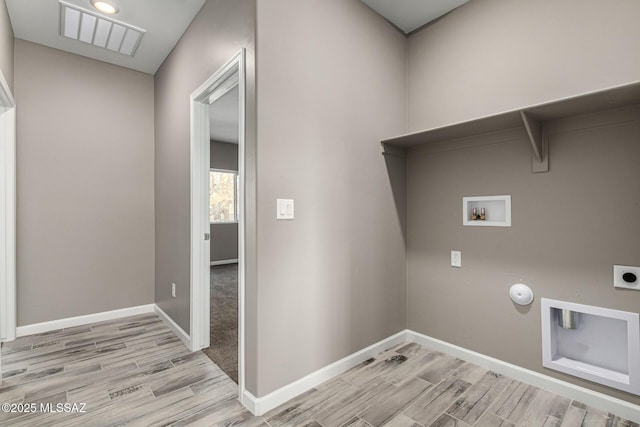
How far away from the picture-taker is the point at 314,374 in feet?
6.42

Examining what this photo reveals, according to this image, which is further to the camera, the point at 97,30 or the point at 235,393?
the point at 97,30

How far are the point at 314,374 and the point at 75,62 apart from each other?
3714mm

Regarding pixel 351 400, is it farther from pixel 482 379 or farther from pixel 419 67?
pixel 419 67

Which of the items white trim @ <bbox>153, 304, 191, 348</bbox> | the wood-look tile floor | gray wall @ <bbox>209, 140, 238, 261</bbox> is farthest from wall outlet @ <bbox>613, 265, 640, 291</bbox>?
gray wall @ <bbox>209, 140, 238, 261</bbox>

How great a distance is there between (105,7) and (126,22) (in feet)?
0.66

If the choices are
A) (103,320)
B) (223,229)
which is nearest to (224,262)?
(223,229)

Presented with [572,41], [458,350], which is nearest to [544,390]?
[458,350]

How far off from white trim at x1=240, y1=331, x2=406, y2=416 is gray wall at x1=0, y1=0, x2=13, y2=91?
2.95m

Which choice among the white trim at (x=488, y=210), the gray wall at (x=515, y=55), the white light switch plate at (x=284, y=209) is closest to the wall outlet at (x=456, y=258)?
the white trim at (x=488, y=210)

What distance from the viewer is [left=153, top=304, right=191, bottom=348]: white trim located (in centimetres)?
258

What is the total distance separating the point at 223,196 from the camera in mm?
6965

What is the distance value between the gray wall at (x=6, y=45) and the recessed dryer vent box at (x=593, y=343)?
420cm

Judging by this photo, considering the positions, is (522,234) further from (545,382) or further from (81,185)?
(81,185)

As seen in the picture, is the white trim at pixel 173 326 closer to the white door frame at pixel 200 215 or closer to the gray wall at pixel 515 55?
the white door frame at pixel 200 215
